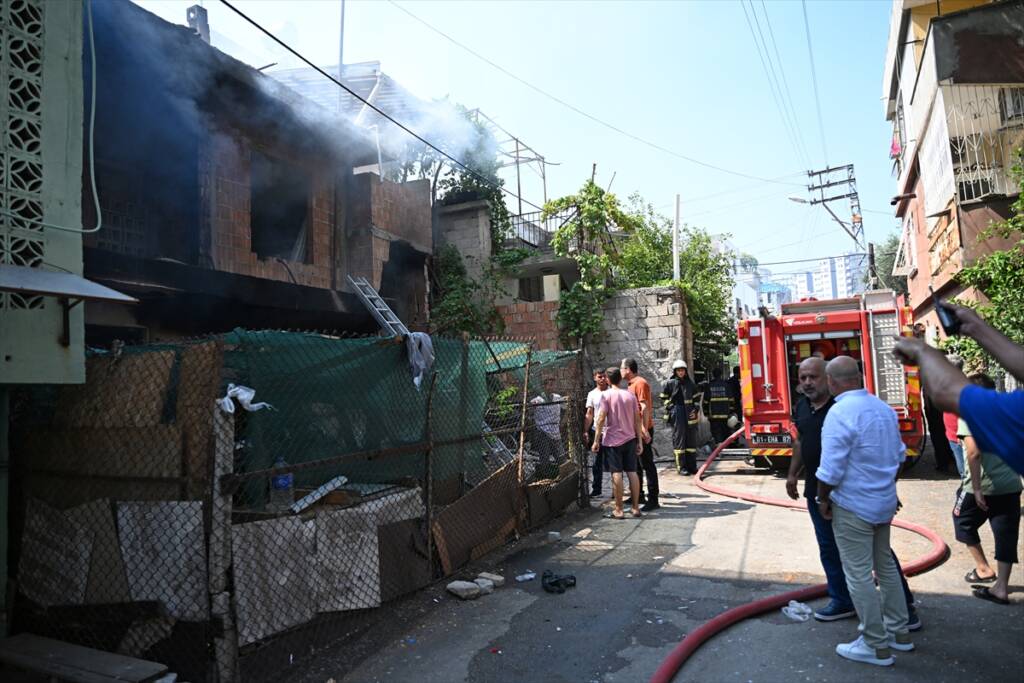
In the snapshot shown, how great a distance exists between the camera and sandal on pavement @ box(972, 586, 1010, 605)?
4610mm

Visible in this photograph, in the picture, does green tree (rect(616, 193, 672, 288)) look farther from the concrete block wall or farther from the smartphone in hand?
the smartphone in hand

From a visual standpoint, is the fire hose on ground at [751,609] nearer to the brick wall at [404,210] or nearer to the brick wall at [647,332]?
the brick wall at [647,332]

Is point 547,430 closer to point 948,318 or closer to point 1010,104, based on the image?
point 948,318

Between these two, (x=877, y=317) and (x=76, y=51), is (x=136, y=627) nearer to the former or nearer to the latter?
(x=76, y=51)

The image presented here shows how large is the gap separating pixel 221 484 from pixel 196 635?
0.96 meters

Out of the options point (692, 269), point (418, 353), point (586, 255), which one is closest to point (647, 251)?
point (692, 269)

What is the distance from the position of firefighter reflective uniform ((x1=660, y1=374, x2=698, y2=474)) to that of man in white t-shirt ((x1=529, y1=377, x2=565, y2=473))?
11.6ft

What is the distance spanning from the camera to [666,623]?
464cm

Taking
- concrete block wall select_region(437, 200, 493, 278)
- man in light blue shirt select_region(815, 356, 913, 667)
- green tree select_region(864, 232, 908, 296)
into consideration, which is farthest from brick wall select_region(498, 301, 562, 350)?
green tree select_region(864, 232, 908, 296)

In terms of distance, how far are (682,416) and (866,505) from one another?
24.8 feet

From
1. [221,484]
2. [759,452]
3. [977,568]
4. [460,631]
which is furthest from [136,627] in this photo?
[759,452]

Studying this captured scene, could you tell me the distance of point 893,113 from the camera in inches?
891

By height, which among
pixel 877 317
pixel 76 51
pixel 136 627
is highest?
pixel 76 51

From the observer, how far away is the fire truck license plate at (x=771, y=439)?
1074 cm
